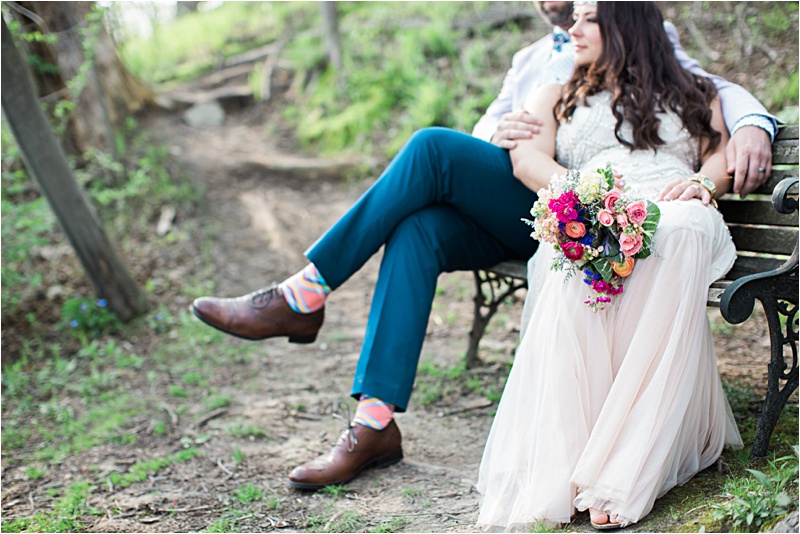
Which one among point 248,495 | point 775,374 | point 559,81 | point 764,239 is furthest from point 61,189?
point 775,374

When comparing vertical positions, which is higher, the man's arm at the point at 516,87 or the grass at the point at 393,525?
the man's arm at the point at 516,87

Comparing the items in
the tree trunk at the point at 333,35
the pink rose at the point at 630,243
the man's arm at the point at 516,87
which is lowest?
the pink rose at the point at 630,243

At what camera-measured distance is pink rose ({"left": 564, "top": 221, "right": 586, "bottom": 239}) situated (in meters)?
2.33

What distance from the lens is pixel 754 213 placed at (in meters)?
3.00

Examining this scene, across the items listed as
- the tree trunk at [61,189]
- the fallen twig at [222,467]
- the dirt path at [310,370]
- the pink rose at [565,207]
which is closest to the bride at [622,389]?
the pink rose at [565,207]

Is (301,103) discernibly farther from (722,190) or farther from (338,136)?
(722,190)

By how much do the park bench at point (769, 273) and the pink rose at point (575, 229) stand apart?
1.56 feet

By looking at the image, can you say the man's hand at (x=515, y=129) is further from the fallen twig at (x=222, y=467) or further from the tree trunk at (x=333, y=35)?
the tree trunk at (x=333, y=35)

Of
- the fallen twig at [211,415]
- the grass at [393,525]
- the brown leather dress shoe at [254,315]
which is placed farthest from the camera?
the fallen twig at [211,415]

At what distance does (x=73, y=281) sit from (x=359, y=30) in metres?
5.30

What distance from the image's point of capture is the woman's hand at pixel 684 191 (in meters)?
2.61

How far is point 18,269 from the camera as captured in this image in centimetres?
519

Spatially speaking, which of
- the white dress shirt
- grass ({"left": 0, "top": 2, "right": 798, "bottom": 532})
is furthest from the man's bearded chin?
grass ({"left": 0, "top": 2, "right": 798, "bottom": 532})

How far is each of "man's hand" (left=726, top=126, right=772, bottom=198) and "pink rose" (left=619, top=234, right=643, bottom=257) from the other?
83 centimetres
